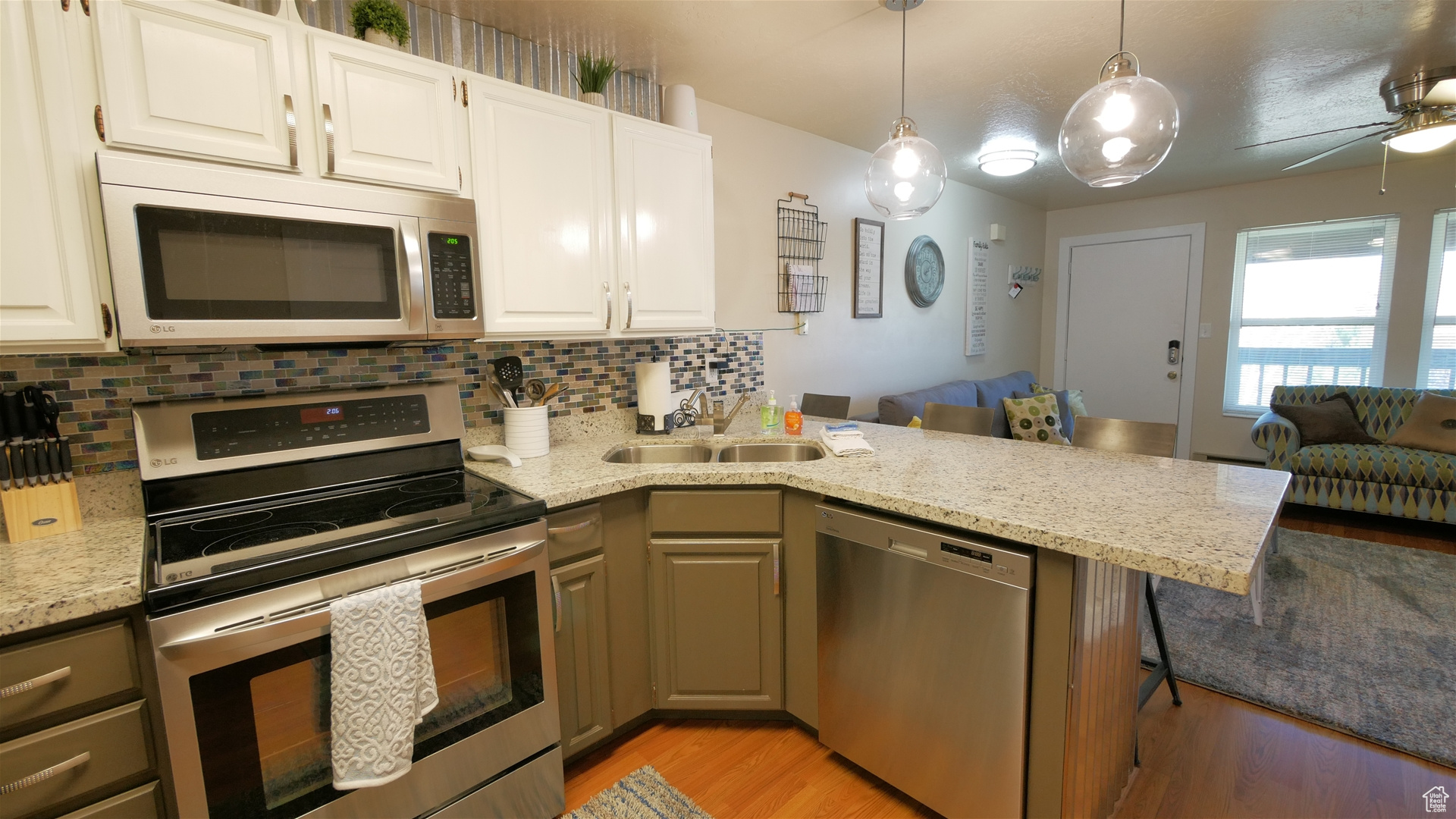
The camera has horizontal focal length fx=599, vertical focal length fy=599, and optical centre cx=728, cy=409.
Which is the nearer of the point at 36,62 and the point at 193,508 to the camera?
the point at 36,62

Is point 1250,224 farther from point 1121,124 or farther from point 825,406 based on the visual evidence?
point 1121,124

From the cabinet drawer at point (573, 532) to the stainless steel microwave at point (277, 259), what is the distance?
59cm

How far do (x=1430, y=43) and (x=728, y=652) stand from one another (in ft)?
11.7

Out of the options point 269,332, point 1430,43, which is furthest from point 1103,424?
point 269,332

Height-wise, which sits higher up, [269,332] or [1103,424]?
[269,332]

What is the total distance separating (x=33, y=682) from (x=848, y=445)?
1.90 m

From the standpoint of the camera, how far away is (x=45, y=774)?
101 cm


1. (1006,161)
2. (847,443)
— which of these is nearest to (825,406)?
(847,443)

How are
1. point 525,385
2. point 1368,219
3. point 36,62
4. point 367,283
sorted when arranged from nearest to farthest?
point 36,62, point 367,283, point 525,385, point 1368,219

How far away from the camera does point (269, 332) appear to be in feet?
4.64

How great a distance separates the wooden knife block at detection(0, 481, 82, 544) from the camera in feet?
4.14

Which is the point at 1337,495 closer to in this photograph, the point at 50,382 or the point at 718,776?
the point at 718,776

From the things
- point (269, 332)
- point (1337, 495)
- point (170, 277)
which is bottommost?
point (1337, 495)

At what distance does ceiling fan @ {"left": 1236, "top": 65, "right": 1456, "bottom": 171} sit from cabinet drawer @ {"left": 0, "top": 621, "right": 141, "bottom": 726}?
4.58 meters
